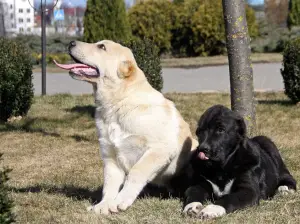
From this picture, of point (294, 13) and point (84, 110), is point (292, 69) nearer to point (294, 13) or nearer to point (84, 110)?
point (84, 110)

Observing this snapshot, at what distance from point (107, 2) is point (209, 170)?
16.0 m

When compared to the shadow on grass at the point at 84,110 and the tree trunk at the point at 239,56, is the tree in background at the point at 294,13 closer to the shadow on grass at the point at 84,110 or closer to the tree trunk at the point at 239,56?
the shadow on grass at the point at 84,110

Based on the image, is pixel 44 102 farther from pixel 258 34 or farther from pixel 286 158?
pixel 258 34

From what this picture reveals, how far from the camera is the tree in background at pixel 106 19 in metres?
20.1

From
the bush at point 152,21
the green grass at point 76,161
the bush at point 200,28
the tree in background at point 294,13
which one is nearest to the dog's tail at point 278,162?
the green grass at point 76,161

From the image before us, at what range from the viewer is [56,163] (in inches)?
297

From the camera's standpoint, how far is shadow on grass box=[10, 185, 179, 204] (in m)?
5.25

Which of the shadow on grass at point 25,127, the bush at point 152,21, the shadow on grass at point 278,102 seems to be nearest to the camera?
the shadow on grass at point 25,127

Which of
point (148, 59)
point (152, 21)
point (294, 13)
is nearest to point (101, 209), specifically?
point (148, 59)

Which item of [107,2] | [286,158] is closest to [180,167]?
[286,158]

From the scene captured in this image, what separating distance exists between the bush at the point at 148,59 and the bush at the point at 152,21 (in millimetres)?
18769

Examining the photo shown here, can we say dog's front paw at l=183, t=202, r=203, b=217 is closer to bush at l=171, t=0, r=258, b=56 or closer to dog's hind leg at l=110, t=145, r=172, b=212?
dog's hind leg at l=110, t=145, r=172, b=212

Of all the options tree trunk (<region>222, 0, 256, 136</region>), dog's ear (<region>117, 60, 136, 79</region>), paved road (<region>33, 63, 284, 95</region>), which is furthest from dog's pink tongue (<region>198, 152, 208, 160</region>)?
paved road (<region>33, 63, 284, 95</region>)

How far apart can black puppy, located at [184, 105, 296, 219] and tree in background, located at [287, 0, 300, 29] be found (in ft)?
101
